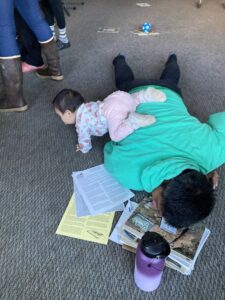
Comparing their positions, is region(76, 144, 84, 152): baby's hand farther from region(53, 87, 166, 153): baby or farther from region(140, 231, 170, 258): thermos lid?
region(140, 231, 170, 258): thermos lid

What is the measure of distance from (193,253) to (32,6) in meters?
1.47

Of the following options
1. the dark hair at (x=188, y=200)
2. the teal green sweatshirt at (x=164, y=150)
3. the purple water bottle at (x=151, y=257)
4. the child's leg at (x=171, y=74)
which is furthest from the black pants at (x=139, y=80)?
the purple water bottle at (x=151, y=257)

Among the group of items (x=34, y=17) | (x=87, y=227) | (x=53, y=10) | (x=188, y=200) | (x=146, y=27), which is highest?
(x=34, y=17)

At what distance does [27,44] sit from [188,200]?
148cm

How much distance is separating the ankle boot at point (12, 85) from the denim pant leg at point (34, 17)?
265mm

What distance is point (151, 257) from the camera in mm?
884

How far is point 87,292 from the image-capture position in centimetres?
103

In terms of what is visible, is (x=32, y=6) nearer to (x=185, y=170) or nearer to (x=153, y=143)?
(x=153, y=143)

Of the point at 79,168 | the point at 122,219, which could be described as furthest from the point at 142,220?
the point at 79,168

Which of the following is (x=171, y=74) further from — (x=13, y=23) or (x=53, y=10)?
(x=53, y=10)

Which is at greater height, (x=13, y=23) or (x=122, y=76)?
(x=13, y=23)

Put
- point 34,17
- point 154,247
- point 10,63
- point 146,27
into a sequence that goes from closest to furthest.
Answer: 1. point 154,247
2. point 10,63
3. point 34,17
4. point 146,27

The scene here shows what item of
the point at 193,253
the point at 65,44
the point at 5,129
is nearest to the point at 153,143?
the point at 193,253

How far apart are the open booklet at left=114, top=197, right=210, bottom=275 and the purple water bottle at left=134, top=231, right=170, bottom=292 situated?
0.11m
